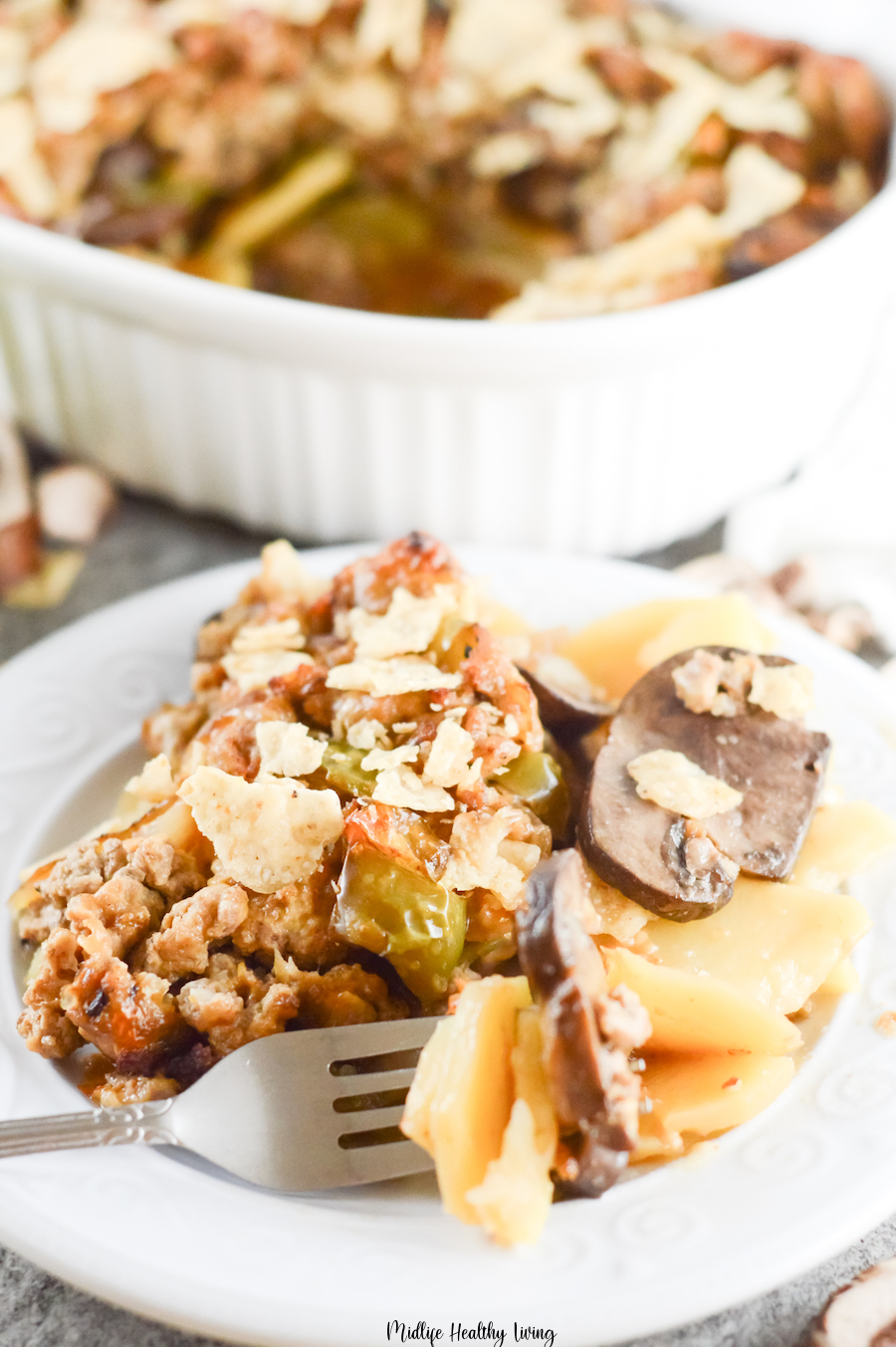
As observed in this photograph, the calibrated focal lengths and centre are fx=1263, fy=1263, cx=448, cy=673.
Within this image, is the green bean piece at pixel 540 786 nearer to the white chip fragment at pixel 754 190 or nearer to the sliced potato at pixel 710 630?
the sliced potato at pixel 710 630

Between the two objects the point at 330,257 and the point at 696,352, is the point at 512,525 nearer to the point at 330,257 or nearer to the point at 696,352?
the point at 696,352

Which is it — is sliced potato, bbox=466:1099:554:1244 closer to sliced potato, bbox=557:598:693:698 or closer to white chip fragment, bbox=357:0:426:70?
sliced potato, bbox=557:598:693:698

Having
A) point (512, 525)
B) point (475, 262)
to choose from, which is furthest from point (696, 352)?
point (475, 262)

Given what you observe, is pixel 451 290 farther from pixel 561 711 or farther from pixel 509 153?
pixel 561 711

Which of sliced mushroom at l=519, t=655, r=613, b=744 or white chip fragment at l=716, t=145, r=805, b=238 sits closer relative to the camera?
sliced mushroom at l=519, t=655, r=613, b=744

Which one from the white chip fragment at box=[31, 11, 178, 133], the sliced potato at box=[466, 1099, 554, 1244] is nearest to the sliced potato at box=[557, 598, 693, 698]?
the sliced potato at box=[466, 1099, 554, 1244]

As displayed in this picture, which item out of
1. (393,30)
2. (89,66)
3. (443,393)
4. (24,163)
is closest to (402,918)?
(443,393)
